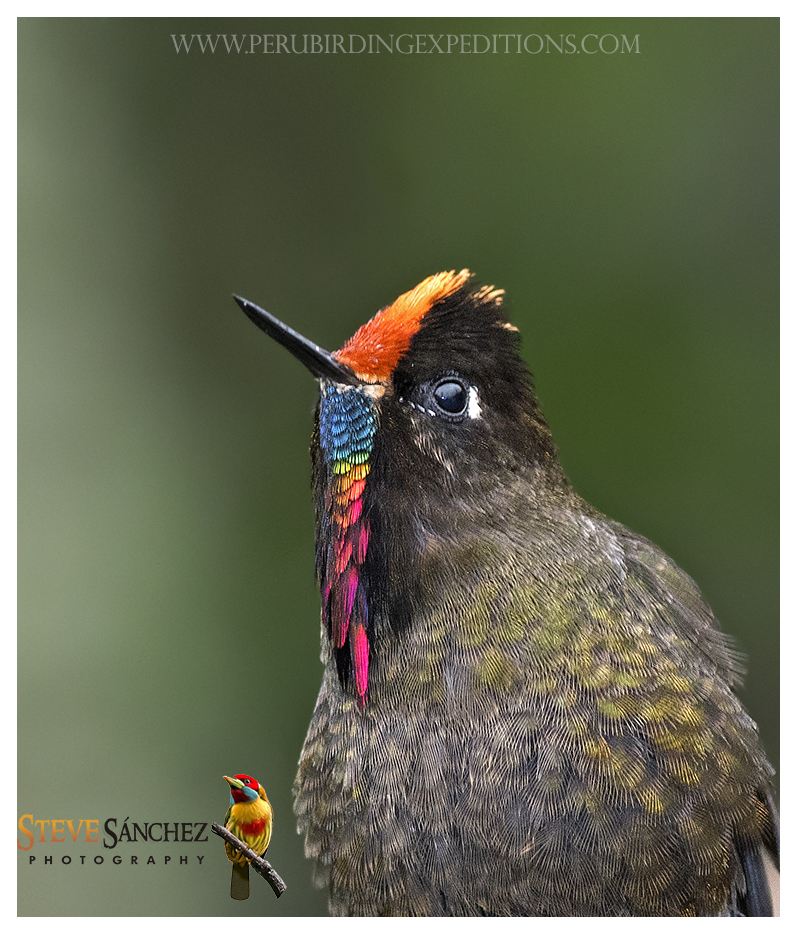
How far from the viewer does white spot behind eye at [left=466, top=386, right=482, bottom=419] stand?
269 cm

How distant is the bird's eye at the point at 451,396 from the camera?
2.66m

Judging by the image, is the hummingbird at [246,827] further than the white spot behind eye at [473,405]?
Yes

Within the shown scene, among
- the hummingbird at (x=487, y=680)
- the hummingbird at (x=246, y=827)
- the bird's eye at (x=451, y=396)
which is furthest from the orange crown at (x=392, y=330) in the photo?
the hummingbird at (x=246, y=827)

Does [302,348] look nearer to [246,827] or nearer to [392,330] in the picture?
[392,330]

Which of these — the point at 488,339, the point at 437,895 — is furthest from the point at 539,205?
the point at 437,895

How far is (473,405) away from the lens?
2691mm

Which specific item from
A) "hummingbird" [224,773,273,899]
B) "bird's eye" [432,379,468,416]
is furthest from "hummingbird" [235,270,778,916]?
"hummingbird" [224,773,273,899]

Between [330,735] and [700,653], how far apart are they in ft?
3.36

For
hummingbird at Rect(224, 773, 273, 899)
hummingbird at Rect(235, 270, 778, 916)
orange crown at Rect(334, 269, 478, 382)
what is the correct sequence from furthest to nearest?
hummingbird at Rect(224, 773, 273, 899) < orange crown at Rect(334, 269, 478, 382) < hummingbird at Rect(235, 270, 778, 916)

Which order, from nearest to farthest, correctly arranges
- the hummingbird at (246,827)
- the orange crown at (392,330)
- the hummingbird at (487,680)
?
the hummingbird at (487,680)
the orange crown at (392,330)
the hummingbird at (246,827)

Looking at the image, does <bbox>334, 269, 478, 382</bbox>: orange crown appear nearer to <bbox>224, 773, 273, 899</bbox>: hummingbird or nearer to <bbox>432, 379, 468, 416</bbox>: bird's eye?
<bbox>432, 379, 468, 416</bbox>: bird's eye

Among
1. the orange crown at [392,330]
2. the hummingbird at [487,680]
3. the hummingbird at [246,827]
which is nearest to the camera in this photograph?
the hummingbird at [487,680]

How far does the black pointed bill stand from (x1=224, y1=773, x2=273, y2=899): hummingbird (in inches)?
50.3

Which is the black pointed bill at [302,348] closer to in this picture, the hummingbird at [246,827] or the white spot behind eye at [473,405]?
the white spot behind eye at [473,405]
